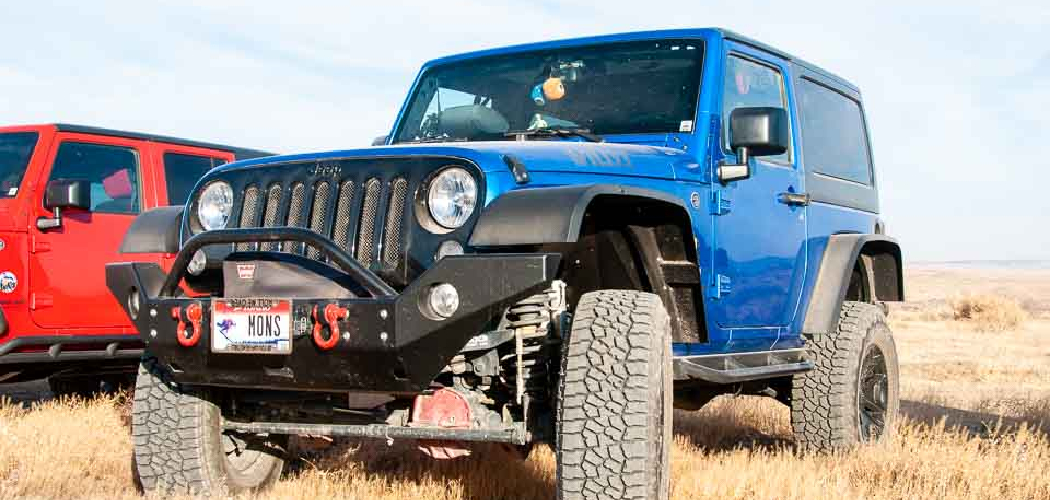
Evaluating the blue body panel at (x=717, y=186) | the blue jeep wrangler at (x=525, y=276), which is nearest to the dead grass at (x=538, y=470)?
the blue jeep wrangler at (x=525, y=276)

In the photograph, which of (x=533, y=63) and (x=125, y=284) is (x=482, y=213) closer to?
(x=125, y=284)

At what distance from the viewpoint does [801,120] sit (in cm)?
639

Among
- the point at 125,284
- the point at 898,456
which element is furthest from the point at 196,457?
the point at 898,456

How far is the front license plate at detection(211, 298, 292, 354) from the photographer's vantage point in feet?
12.8

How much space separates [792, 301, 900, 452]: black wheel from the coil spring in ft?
8.35

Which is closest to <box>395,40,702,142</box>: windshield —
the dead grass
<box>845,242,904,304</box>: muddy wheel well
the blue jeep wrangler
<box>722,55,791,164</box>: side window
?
the blue jeep wrangler

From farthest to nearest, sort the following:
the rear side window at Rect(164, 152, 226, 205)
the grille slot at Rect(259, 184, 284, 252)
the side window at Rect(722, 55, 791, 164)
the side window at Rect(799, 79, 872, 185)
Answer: the rear side window at Rect(164, 152, 226, 205), the side window at Rect(799, 79, 872, 185), the side window at Rect(722, 55, 791, 164), the grille slot at Rect(259, 184, 284, 252)

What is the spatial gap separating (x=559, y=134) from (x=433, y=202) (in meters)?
1.26

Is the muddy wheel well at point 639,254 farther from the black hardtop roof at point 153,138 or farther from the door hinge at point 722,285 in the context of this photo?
the black hardtop roof at point 153,138

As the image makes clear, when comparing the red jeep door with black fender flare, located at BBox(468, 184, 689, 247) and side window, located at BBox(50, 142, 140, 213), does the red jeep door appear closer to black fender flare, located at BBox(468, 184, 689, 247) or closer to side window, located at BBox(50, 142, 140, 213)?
side window, located at BBox(50, 142, 140, 213)

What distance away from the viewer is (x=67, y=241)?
25.4 ft

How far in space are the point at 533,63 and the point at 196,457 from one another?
7.97 feet

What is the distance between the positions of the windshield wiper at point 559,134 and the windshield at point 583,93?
6cm

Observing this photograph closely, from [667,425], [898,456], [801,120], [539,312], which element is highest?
[801,120]
